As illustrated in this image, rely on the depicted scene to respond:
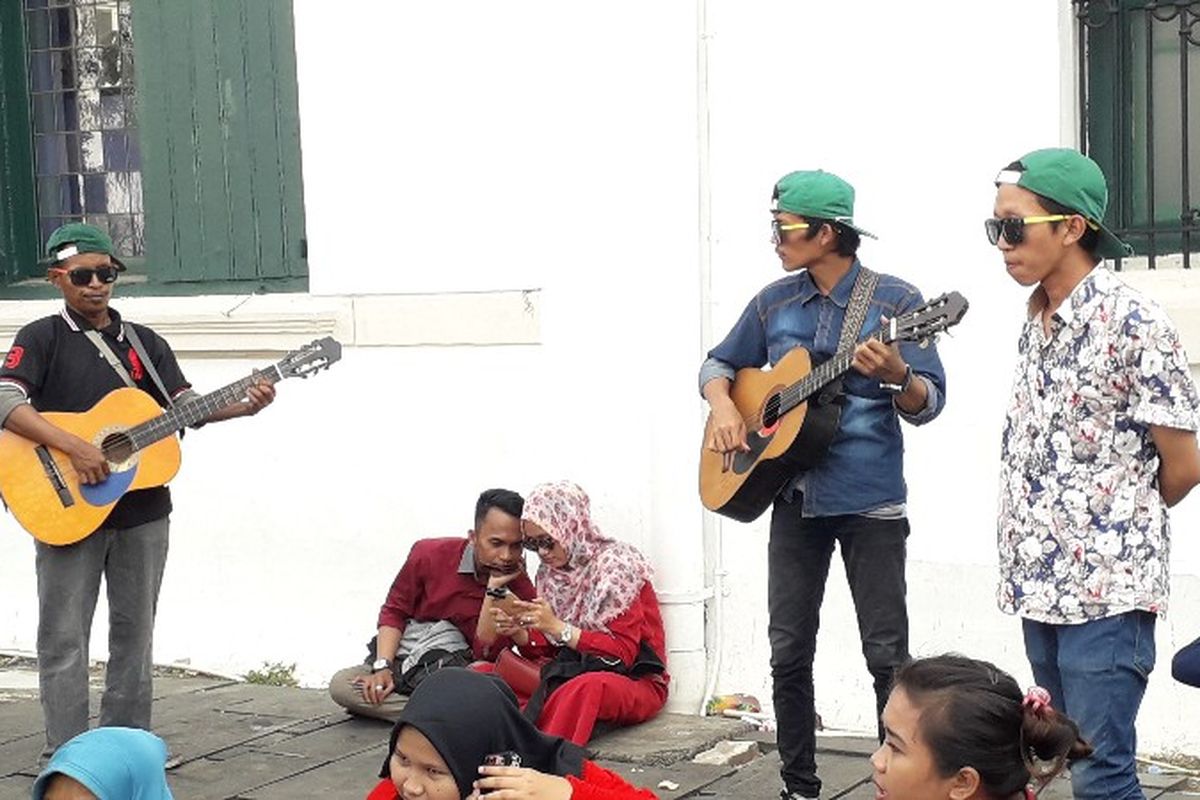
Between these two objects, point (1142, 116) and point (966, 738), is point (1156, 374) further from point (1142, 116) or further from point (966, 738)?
point (1142, 116)

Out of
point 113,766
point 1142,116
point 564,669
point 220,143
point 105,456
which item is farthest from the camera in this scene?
point 220,143

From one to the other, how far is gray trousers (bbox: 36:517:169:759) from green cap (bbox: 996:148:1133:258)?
3265 millimetres

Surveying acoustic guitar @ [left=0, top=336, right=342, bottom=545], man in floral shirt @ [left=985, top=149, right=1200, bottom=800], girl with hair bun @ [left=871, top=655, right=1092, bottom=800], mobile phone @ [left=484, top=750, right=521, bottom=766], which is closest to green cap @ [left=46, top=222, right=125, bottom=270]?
acoustic guitar @ [left=0, top=336, right=342, bottom=545]

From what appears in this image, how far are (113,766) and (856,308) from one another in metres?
2.43

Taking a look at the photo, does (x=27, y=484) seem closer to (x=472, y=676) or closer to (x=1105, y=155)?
(x=472, y=676)

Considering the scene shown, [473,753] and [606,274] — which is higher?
[606,274]

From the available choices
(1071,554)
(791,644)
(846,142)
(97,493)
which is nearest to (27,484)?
(97,493)

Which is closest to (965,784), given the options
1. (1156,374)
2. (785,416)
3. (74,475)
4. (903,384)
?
(1156,374)

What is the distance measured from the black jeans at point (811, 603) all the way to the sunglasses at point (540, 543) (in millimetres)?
1380

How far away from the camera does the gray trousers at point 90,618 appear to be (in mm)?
6066

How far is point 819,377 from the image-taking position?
5164mm

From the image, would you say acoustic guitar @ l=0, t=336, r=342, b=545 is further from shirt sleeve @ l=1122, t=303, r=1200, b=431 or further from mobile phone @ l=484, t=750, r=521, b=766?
shirt sleeve @ l=1122, t=303, r=1200, b=431

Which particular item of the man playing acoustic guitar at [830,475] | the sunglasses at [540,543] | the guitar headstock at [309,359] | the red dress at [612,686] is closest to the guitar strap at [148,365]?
the guitar headstock at [309,359]

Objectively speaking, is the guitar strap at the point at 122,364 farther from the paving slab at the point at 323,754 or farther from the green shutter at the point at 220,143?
the green shutter at the point at 220,143
